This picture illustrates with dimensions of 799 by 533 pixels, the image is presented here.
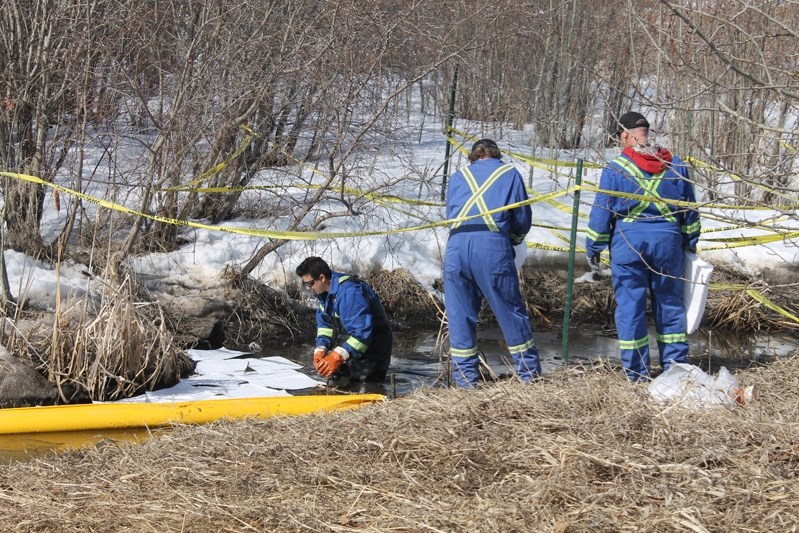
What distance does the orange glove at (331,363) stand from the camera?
23.4 feet

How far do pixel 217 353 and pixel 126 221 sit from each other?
241 cm

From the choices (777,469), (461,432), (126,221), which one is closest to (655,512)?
(777,469)

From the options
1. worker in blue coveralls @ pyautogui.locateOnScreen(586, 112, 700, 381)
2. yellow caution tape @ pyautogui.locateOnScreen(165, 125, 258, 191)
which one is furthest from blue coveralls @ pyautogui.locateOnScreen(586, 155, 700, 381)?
yellow caution tape @ pyautogui.locateOnScreen(165, 125, 258, 191)

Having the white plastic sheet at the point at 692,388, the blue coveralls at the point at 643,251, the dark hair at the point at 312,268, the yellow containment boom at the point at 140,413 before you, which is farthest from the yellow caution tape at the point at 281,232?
the white plastic sheet at the point at 692,388

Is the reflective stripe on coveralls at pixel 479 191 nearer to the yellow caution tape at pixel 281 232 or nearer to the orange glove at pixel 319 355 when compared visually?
the yellow caution tape at pixel 281 232

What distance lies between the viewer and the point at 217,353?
831 cm

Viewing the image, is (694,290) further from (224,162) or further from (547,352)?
(224,162)

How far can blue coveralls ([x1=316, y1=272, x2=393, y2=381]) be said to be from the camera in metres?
7.18

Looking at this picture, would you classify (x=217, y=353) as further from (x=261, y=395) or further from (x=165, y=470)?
(x=165, y=470)

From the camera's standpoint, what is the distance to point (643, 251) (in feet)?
21.4

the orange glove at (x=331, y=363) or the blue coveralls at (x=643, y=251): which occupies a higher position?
A: the blue coveralls at (x=643, y=251)

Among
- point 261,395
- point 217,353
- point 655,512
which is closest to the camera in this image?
point 655,512

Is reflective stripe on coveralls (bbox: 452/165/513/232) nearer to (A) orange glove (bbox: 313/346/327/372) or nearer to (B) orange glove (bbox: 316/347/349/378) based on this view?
(B) orange glove (bbox: 316/347/349/378)

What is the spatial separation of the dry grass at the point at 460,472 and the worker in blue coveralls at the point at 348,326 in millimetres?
2069
